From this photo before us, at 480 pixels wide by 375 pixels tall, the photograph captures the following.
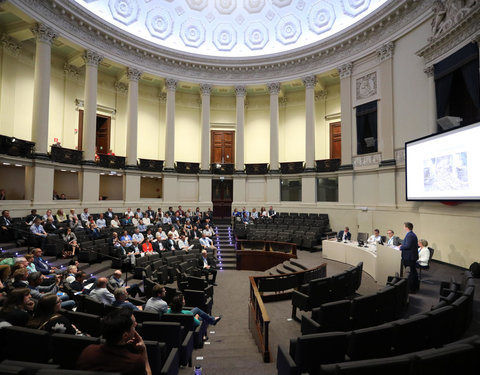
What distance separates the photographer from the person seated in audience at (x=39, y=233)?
340 inches

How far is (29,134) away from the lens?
Result: 48.4ft

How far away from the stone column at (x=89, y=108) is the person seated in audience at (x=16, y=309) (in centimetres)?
1331

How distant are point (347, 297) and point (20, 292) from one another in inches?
234

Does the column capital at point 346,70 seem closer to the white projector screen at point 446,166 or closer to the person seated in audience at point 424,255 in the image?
the white projector screen at point 446,166

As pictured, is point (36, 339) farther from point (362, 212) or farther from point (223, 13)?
point (223, 13)

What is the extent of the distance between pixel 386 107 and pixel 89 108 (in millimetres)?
16421

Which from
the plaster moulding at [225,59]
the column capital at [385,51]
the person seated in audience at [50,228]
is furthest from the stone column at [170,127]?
the column capital at [385,51]

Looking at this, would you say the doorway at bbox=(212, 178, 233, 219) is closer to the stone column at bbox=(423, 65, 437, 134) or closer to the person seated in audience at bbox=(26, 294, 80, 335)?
the stone column at bbox=(423, 65, 437, 134)

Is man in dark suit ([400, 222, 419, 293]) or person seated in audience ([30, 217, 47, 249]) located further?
person seated in audience ([30, 217, 47, 249])

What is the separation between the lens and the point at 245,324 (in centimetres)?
602

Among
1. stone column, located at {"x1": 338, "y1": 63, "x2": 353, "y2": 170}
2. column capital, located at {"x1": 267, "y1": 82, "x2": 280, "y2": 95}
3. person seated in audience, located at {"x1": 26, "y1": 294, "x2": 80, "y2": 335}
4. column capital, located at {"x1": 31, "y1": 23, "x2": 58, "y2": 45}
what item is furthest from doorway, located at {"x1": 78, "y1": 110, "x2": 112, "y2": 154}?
person seated in audience, located at {"x1": 26, "y1": 294, "x2": 80, "y2": 335}

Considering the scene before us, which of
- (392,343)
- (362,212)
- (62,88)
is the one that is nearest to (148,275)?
(392,343)

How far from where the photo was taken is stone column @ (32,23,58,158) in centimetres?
1262

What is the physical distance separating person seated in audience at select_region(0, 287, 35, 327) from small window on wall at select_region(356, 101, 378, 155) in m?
Result: 15.7
